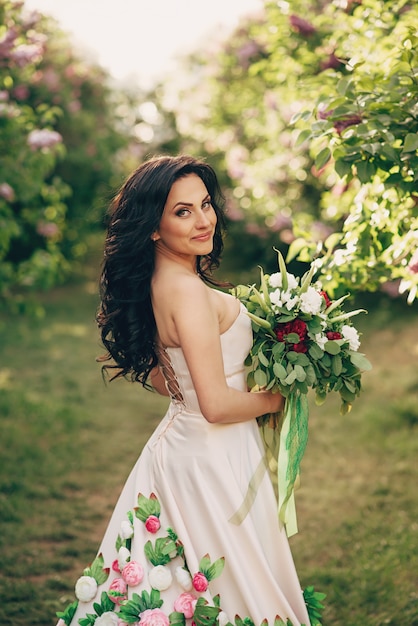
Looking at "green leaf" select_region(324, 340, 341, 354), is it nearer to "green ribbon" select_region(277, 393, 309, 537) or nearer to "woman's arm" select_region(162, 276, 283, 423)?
"green ribbon" select_region(277, 393, 309, 537)

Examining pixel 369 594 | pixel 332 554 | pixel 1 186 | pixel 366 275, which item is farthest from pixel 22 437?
pixel 366 275

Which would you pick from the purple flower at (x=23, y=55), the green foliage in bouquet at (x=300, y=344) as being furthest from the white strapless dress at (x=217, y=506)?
the purple flower at (x=23, y=55)

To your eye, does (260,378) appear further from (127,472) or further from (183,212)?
(127,472)

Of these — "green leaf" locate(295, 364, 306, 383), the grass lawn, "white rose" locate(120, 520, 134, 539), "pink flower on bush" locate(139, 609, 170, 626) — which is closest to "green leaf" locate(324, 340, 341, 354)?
"green leaf" locate(295, 364, 306, 383)

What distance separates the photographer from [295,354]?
99.0 inches

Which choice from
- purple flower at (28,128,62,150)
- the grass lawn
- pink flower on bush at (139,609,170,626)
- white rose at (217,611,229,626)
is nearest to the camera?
pink flower on bush at (139,609,170,626)

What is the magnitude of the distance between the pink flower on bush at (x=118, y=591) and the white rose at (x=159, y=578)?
10 cm

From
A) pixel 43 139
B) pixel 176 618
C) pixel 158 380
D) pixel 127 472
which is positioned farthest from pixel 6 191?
pixel 176 618

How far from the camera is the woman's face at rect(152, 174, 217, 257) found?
257 centimetres

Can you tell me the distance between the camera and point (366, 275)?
3396mm

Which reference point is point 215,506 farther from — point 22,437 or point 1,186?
point 22,437

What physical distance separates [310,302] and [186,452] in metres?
0.66

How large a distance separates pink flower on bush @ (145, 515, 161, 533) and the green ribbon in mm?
421

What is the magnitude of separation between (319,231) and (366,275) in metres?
5.15
